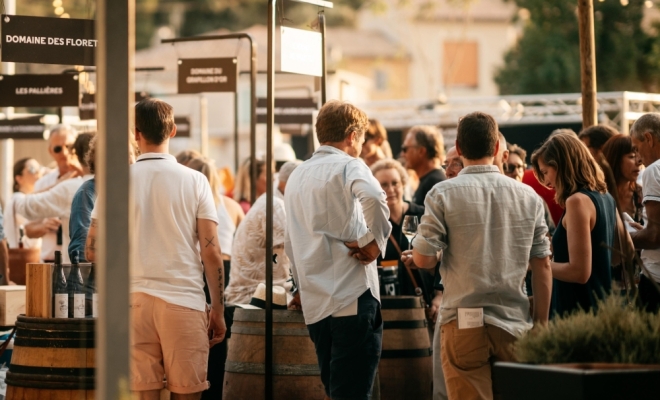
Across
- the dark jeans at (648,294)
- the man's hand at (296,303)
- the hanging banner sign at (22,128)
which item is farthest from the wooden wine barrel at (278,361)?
the hanging banner sign at (22,128)

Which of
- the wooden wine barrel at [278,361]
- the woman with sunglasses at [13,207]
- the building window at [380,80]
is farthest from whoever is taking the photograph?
the building window at [380,80]

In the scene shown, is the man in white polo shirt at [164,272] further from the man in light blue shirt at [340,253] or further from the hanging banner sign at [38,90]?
the hanging banner sign at [38,90]

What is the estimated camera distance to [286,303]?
17.9 ft

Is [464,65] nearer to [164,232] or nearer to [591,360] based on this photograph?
[164,232]

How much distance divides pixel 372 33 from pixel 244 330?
50484mm

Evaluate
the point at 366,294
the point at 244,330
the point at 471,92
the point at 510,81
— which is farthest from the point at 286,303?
the point at 471,92

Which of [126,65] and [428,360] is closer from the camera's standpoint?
[126,65]

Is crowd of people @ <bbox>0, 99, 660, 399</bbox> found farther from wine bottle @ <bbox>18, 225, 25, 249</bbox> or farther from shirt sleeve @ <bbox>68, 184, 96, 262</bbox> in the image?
wine bottle @ <bbox>18, 225, 25, 249</bbox>

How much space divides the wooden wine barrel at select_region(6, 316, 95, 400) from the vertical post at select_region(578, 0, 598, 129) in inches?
149

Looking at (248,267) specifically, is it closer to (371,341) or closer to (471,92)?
(371,341)

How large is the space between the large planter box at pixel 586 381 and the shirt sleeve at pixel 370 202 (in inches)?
59.1

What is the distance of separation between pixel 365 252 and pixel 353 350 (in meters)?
0.47

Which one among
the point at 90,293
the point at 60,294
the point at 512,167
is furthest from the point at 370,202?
the point at 512,167

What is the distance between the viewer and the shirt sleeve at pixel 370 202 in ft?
15.1
